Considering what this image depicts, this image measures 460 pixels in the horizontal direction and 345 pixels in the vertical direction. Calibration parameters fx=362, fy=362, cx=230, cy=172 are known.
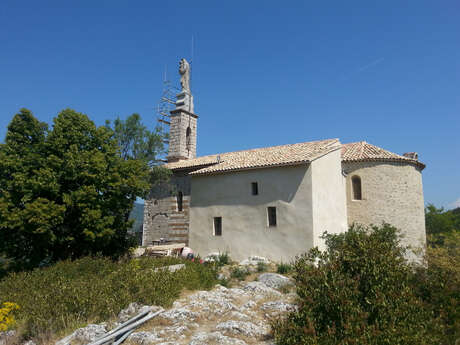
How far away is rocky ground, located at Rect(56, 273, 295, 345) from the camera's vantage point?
29.1 feet

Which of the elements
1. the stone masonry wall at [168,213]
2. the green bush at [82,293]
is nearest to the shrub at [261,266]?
the green bush at [82,293]

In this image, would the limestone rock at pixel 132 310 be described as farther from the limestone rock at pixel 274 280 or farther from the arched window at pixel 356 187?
the arched window at pixel 356 187

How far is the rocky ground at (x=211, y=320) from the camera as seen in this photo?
8867 millimetres

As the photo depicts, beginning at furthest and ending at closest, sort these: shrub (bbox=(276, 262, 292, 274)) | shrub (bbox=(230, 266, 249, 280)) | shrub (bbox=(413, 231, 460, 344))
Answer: shrub (bbox=(276, 262, 292, 274)), shrub (bbox=(230, 266, 249, 280)), shrub (bbox=(413, 231, 460, 344))

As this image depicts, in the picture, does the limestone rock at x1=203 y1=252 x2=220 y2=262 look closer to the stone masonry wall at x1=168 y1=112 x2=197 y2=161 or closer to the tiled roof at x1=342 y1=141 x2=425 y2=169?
the tiled roof at x1=342 y1=141 x2=425 y2=169

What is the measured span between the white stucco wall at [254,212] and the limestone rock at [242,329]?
881 cm

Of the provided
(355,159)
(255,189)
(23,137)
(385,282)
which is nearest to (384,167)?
(355,159)

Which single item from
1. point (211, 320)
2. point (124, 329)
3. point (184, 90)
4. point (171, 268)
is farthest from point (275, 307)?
point (184, 90)

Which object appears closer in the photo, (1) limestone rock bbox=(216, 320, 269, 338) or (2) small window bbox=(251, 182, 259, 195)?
(1) limestone rock bbox=(216, 320, 269, 338)

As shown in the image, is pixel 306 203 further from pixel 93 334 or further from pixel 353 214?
pixel 93 334

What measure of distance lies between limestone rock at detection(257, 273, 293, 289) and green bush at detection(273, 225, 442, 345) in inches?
213

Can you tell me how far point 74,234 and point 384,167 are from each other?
17.7 metres

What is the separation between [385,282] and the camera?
8.02 m

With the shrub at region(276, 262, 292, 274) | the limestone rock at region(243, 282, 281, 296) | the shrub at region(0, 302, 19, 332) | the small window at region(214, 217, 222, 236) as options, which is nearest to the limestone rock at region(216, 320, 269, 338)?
the limestone rock at region(243, 282, 281, 296)
